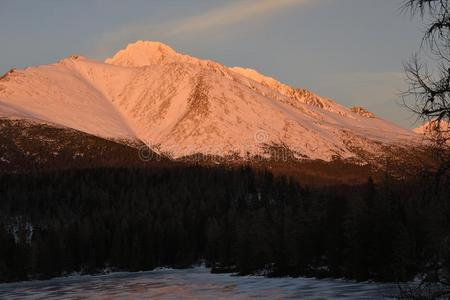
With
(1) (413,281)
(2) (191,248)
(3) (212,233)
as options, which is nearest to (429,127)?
(1) (413,281)

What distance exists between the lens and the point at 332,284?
233 feet

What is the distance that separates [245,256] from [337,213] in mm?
21605

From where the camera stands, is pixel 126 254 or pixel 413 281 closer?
pixel 413 281

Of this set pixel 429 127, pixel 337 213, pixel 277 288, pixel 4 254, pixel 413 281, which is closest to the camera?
pixel 429 127

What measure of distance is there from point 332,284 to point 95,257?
305 ft

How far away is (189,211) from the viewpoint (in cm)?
18475

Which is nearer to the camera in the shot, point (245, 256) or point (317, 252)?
point (317, 252)

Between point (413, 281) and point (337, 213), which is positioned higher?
point (337, 213)

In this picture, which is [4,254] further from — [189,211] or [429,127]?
[429,127]

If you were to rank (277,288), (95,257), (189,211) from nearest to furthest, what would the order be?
(277,288)
(95,257)
(189,211)

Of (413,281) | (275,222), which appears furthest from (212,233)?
(413,281)

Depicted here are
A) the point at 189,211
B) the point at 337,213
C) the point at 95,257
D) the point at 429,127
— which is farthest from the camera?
the point at 189,211

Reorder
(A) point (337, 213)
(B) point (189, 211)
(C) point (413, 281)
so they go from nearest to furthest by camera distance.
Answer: (C) point (413, 281)
(A) point (337, 213)
(B) point (189, 211)

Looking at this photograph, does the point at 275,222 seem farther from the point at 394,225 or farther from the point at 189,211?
the point at 189,211
